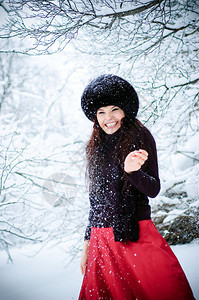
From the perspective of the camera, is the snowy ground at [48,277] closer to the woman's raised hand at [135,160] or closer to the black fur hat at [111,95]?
the woman's raised hand at [135,160]

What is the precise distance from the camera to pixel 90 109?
1.56 m

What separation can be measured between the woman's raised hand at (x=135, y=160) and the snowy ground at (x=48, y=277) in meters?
1.41

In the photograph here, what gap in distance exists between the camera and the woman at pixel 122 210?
113 cm

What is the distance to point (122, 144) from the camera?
1396 mm

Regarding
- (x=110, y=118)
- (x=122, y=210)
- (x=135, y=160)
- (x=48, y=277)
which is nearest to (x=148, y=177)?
(x=135, y=160)

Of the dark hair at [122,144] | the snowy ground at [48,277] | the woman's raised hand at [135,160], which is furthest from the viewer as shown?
the snowy ground at [48,277]

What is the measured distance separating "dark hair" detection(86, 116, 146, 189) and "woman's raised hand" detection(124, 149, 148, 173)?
26 cm

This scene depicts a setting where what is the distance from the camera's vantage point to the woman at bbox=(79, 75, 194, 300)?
1.13m

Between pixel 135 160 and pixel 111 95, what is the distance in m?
0.60

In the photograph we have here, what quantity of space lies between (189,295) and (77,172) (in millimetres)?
3721

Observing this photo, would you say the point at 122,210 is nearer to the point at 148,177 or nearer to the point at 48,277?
the point at 148,177

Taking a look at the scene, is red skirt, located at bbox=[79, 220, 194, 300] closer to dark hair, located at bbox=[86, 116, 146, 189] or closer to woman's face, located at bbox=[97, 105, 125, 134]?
dark hair, located at bbox=[86, 116, 146, 189]

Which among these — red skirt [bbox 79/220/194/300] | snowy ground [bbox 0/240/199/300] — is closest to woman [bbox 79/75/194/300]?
red skirt [bbox 79/220/194/300]

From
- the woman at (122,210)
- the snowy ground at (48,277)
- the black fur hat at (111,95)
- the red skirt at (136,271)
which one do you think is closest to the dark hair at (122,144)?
the woman at (122,210)
